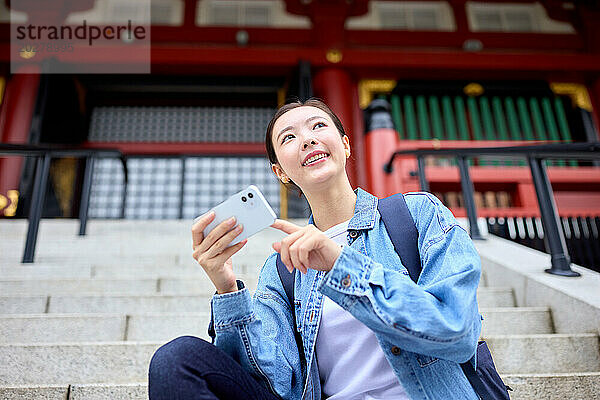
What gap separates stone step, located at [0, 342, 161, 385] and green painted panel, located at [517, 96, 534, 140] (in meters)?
6.33

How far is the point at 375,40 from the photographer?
6.23 m

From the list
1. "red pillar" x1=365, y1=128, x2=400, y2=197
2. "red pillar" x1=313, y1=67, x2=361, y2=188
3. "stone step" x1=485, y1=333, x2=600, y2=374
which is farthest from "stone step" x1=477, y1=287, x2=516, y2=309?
"red pillar" x1=313, y1=67, x2=361, y2=188

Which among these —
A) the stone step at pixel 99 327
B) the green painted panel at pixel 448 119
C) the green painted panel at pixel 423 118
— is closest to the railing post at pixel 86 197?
the stone step at pixel 99 327

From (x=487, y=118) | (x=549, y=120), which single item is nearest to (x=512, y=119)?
(x=487, y=118)

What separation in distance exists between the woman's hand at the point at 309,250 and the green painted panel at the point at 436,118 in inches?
227

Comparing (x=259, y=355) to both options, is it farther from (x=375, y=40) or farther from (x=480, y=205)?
(x=375, y=40)

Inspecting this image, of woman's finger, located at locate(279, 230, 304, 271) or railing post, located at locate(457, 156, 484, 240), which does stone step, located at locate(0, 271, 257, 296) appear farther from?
railing post, located at locate(457, 156, 484, 240)

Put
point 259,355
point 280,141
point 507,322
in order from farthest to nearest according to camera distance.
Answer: point 507,322
point 280,141
point 259,355

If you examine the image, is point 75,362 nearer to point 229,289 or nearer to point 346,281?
point 229,289

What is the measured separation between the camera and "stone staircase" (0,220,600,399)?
1.42 metres

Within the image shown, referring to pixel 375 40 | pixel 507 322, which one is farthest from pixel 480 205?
pixel 507 322

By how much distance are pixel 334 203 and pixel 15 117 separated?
591cm

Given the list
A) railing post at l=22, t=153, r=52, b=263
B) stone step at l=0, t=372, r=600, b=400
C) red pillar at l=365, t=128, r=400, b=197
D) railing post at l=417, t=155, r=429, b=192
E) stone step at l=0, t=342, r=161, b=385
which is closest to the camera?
stone step at l=0, t=372, r=600, b=400

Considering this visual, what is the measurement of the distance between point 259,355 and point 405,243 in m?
0.42
